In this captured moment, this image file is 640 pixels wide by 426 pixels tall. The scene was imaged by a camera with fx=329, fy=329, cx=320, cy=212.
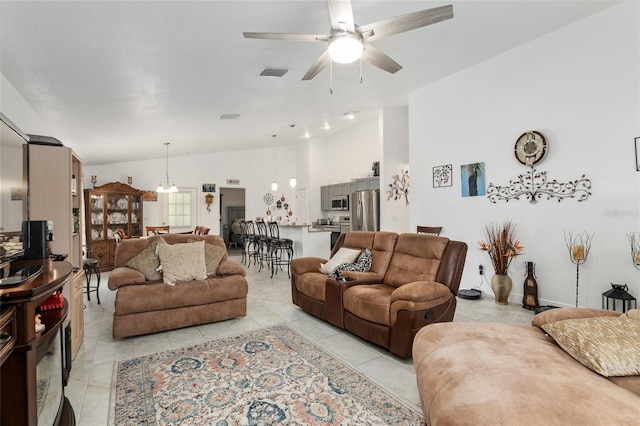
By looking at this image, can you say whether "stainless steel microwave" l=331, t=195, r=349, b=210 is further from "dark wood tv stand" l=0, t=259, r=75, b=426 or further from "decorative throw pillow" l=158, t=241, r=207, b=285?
"dark wood tv stand" l=0, t=259, r=75, b=426

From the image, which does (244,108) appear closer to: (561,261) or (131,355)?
(131,355)

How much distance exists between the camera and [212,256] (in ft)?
12.6

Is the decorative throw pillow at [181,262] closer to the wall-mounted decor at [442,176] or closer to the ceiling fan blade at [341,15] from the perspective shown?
the ceiling fan blade at [341,15]

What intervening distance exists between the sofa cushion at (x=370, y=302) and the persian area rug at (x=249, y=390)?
47 cm

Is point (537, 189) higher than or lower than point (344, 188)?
lower

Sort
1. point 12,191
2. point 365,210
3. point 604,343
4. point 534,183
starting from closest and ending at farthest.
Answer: point 604,343
point 12,191
point 534,183
point 365,210

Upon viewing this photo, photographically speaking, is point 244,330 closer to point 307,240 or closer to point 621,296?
point 307,240

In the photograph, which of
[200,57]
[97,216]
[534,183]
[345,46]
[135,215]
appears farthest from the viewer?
[135,215]

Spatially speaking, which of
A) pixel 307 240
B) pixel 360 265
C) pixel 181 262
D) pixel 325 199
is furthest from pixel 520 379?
pixel 325 199

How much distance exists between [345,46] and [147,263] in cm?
293

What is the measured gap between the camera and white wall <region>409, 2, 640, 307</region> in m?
3.38

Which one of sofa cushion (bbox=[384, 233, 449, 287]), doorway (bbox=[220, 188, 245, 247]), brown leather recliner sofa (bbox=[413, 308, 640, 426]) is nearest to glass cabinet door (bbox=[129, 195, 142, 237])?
doorway (bbox=[220, 188, 245, 247])

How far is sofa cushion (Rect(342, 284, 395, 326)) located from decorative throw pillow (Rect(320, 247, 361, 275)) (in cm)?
50

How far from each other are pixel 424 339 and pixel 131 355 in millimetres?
2477
